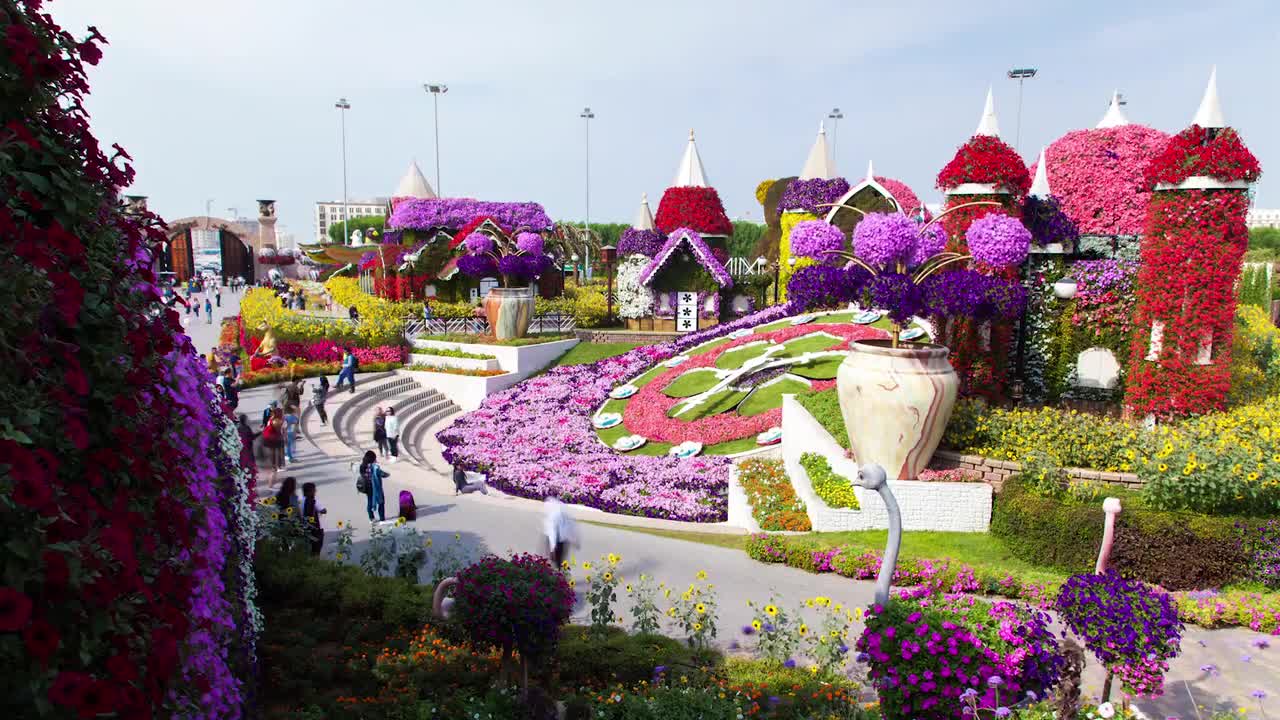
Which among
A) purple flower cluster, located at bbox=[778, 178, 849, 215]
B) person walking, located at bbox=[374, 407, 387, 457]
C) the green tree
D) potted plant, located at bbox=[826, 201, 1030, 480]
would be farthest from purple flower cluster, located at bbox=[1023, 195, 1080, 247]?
the green tree

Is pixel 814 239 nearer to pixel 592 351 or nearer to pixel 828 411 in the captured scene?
pixel 828 411

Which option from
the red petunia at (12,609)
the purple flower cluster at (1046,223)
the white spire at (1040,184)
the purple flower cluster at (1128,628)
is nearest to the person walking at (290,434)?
the red petunia at (12,609)

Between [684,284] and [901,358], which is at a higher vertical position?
[684,284]

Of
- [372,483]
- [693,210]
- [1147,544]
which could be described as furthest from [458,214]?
[1147,544]

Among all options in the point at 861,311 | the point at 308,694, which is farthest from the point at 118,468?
the point at 861,311

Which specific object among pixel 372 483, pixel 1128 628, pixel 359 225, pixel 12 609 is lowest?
pixel 372 483

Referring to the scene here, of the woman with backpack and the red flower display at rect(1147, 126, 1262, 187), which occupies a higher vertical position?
the red flower display at rect(1147, 126, 1262, 187)

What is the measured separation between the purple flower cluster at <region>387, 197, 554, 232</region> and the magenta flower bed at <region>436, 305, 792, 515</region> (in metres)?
13.6

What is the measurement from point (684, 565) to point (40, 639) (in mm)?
8008

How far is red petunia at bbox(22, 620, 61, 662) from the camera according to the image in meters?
2.45

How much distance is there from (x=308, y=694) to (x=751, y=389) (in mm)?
13481

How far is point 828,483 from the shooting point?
12078mm

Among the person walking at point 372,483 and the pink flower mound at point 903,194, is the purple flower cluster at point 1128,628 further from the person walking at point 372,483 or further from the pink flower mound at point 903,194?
the pink flower mound at point 903,194

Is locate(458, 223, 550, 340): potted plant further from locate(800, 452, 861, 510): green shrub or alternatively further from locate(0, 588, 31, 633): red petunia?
locate(0, 588, 31, 633): red petunia
